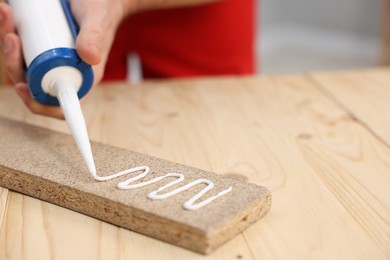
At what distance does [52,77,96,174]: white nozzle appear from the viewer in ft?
2.17

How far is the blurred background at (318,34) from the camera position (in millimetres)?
2961

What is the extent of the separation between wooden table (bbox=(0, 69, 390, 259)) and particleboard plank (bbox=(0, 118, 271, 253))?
1 cm

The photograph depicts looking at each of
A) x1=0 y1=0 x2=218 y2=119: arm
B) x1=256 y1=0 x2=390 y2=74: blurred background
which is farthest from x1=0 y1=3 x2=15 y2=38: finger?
x1=256 y1=0 x2=390 y2=74: blurred background

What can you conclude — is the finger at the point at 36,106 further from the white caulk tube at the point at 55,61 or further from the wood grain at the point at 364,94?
the wood grain at the point at 364,94

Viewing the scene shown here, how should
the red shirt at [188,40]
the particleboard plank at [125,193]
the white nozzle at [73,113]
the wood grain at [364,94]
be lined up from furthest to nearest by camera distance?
the red shirt at [188,40] → the wood grain at [364,94] → the white nozzle at [73,113] → the particleboard plank at [125,193]

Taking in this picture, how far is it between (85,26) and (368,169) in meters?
0.39

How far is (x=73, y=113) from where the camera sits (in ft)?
2.27

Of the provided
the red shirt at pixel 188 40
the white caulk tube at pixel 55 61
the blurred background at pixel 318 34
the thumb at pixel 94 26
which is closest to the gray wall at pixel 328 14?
the blurred background at pixel 318 34

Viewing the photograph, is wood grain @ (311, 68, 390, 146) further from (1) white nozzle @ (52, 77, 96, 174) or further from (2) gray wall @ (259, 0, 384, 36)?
(2) gray wall @ (259, 0, 384, 36)

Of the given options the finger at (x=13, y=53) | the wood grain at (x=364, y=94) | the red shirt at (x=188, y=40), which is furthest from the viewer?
the red shirt at (x=188, y=40)

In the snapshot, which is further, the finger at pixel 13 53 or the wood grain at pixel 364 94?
the wood grain at pixel 364 94

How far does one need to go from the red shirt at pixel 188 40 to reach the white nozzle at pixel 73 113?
1.51 ft

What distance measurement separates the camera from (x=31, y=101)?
79 cm

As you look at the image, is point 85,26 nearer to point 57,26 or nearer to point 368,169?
point 57,26
